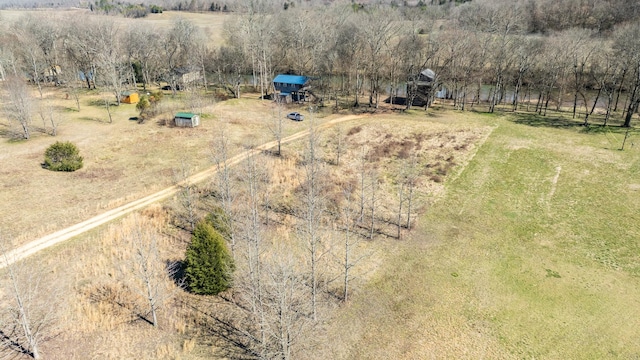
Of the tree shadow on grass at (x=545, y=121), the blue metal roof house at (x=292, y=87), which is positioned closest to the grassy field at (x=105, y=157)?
the blue metal roof house at (x=292, y=87)

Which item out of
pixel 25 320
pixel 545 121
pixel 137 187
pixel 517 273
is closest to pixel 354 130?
pixel 545 121

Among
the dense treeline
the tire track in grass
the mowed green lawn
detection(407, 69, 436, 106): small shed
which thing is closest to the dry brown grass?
the tire track in grass

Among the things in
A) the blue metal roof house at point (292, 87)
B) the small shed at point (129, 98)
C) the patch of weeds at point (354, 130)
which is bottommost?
the patch of weeds at point (354, 130)

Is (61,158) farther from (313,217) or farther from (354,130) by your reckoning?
(354,130)

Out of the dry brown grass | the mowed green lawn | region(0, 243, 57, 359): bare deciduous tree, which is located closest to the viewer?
region(0, 243, 57, 359): bare deciduous tree

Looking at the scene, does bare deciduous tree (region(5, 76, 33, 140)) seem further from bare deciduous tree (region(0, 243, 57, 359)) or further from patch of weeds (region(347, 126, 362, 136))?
patch of weeds (region(347, 126, 362, 136))

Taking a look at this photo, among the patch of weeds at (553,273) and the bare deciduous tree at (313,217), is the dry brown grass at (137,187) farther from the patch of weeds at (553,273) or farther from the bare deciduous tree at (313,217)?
the patch of weeds at (553,273)

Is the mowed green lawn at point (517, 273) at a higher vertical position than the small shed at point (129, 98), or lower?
lower

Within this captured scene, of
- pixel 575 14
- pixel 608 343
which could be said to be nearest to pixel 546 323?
pixel 608 343
